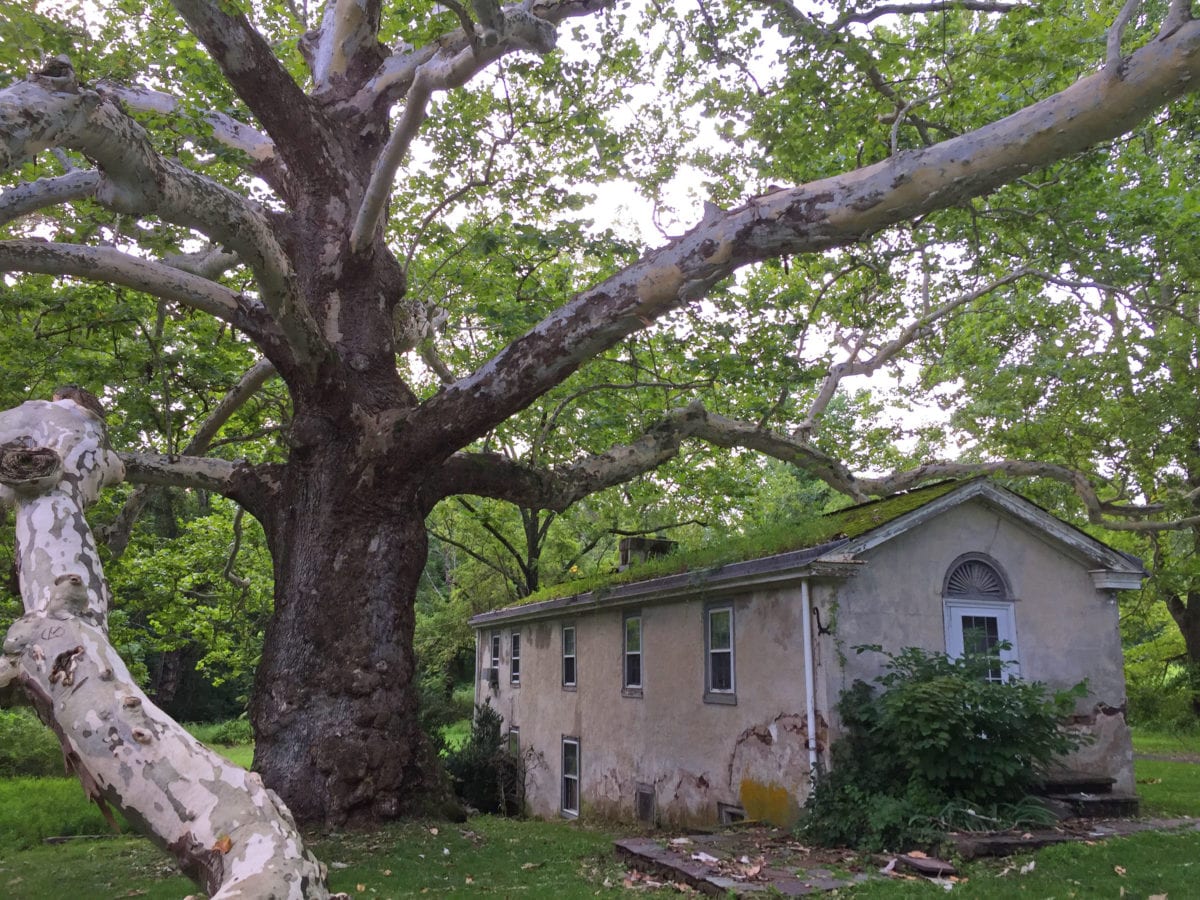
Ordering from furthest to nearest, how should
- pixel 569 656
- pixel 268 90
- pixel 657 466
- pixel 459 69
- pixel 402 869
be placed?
1. pixel 569 656
2. pixel 657 466
3. pixel 268 90
4. pixel 459 69
5. pixel 402 869

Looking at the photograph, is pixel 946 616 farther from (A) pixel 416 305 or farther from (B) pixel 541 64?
(B) pixel 541 64

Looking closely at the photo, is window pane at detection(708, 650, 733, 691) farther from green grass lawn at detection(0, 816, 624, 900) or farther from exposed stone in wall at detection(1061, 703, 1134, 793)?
exposed stone in wall at detection(1061, 703, 1134, 793)

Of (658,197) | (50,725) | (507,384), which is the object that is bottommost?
(50,725)

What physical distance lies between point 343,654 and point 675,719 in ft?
21.5

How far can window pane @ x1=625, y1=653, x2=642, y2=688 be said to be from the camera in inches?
590

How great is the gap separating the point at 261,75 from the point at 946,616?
1017 cm

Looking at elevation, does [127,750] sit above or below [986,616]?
below

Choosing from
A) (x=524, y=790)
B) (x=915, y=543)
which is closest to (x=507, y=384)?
(x=915, y=543)

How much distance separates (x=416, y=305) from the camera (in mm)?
11344

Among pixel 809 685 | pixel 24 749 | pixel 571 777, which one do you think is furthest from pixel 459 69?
pixel 24 749

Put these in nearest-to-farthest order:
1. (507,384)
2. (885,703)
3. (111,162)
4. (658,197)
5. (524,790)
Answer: (111,162) < (507,384) < (885,703) < (658,197) < (524,790)

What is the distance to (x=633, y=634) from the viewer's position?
15.3 metres

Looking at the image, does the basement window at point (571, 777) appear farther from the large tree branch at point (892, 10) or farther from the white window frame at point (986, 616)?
the large tree branch at point (892, 10)

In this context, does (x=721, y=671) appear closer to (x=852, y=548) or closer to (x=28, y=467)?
(x=852, y=548)
